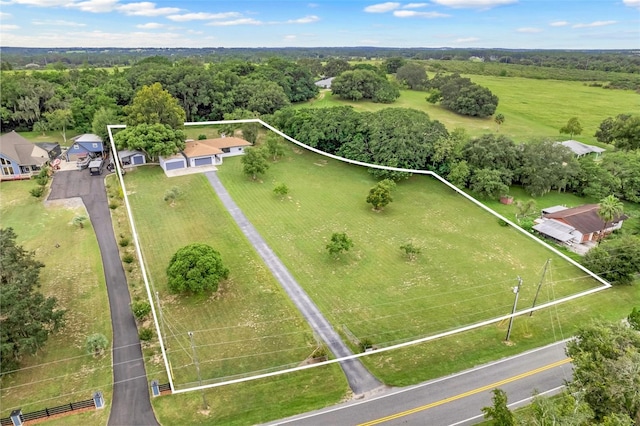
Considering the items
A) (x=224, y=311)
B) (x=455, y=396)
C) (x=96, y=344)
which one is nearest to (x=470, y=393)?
(x=455, y=396)

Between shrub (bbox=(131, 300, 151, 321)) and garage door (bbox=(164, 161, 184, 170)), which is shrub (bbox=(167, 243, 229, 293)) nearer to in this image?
shrub (bbox=(131, 300, 151, 321))

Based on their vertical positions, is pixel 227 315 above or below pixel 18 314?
below

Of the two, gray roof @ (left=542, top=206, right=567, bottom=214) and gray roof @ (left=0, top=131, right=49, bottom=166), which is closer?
gray roof @ (left=542, top=206, right=567, bottom=214)

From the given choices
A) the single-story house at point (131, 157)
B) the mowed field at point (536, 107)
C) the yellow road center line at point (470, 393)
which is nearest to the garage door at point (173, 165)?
the single-story house at point (131, 157)

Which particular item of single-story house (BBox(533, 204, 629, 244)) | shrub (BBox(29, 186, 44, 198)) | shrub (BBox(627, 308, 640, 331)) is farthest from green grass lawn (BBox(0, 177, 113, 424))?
single-story house (BBox(533, 204, 629, 244))

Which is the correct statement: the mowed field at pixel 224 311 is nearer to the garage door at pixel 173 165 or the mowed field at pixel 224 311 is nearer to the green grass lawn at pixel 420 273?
the green grass lawn at pixel 420 273

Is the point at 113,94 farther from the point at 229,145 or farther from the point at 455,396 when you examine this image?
the point at 455,396

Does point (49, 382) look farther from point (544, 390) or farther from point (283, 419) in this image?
point (544, 390)
